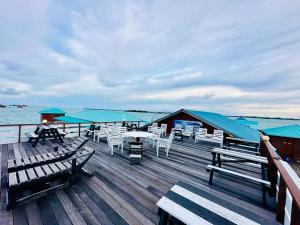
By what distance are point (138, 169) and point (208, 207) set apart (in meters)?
2.90

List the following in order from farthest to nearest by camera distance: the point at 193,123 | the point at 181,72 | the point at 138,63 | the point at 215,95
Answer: the point at 215,95
the point at 181,72
the point at 138,63
the point at 193,123

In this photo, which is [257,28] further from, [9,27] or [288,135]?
[288,135]

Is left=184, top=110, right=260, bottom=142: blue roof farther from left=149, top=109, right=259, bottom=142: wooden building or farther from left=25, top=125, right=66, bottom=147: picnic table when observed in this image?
left=25, top=125, right=66, bottom=147: picnic table

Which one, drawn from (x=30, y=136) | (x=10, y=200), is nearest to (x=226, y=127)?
(x=10, y=200)

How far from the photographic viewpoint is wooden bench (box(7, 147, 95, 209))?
2432 millimetres

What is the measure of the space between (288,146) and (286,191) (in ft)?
76.2

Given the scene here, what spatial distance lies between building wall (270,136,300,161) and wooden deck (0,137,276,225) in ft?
65.0

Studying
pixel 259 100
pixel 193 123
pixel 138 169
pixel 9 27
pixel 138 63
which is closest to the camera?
pixel 138 169

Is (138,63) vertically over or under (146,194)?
over

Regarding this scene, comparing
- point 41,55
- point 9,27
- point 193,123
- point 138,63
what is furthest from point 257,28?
point 41,55

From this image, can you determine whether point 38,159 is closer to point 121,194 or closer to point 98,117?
point 121,194

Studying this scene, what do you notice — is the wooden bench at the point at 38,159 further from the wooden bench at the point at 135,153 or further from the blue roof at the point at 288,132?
the blue roof at the point at 288,132

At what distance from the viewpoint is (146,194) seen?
303 cm

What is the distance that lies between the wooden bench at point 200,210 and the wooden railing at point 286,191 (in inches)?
14.8
